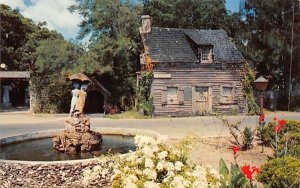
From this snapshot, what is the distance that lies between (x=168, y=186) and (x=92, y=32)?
2168 cm

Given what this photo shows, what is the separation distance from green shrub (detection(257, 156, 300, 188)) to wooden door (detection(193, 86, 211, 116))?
16.0m

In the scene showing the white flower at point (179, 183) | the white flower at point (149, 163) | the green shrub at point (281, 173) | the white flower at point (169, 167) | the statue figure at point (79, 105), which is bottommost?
the green shrub at point (281, 173)

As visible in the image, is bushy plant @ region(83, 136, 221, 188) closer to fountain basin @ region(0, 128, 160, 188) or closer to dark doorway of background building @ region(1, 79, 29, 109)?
fountain basin @ region(0, 128, 160, 188)

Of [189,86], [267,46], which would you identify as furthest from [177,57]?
[267,46]

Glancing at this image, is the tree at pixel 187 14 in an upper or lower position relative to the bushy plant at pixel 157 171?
upper

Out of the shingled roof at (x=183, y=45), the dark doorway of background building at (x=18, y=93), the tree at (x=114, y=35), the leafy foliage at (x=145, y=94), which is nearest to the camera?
the leafy foliage at (x=145, y=94)

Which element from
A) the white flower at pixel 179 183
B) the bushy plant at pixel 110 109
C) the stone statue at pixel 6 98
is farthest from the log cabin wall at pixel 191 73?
the white flower at pixel 179 183

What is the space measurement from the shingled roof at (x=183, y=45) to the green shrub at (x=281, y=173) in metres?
15.6

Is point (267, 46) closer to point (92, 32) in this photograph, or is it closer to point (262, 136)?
point (92, 32)

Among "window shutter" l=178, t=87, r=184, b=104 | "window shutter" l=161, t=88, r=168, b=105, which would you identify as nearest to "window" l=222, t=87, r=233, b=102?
"window shutter" l=178, t=87, r=184, b=104

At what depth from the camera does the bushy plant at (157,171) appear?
461 cm

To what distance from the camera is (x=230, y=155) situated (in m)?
10.7

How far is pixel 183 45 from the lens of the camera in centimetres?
2375

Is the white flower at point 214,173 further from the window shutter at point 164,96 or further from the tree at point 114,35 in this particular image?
the tree at point 114,35
